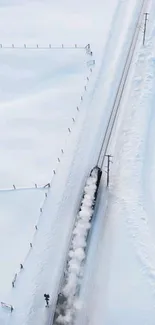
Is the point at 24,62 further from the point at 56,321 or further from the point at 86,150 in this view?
the point at 56,321

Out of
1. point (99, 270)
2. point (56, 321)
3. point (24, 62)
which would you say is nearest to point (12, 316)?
point (56, 321)

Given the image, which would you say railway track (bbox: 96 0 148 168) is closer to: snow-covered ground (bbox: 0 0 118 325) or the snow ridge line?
snow-covered ground (bbox: 0 0 118 325)

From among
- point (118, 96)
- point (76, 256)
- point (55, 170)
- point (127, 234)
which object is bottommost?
point (76, 256)

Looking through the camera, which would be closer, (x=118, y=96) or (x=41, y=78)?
(x=118, y=96)

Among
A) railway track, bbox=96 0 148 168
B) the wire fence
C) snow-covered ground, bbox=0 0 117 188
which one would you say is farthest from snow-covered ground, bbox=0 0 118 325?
railway track, bbox=96 0 148 168

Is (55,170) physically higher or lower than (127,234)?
higher

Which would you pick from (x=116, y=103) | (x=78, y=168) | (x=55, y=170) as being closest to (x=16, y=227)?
(x=55, y=170)

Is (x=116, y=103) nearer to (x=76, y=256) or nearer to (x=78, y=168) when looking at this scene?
(x=78, y=168)
